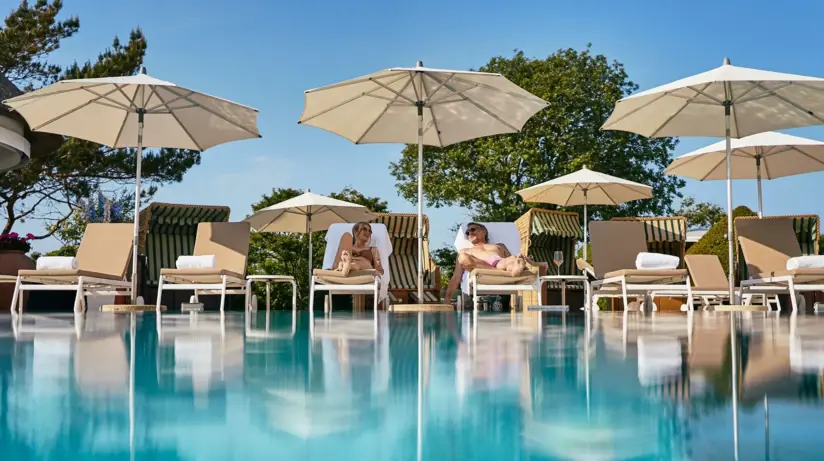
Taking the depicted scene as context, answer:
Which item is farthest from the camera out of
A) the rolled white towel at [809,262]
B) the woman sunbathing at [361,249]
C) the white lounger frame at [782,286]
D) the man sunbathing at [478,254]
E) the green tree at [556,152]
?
the green tree at [556,152]

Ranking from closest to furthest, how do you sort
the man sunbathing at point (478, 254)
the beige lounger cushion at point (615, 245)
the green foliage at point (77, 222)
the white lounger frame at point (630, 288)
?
the white lounger frame at point (630, 288)
the man sunbathing at point (478, 254)
the beige lounger cushion at point (615, 245)
the green foliage at point (77, 222)

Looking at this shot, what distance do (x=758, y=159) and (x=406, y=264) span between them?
5.31 m

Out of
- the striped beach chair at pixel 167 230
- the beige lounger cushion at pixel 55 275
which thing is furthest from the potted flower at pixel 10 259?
the beige lounger cushion at pixel 55 275

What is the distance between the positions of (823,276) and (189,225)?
8090 mm

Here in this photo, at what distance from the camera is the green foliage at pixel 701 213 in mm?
40031

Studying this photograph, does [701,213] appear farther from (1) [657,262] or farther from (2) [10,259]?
(2) [10,259]

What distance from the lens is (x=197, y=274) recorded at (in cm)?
834

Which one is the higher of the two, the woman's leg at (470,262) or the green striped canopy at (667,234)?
the green striped canopy at (667,234)

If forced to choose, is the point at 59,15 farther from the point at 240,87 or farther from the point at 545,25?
the point at 545,25

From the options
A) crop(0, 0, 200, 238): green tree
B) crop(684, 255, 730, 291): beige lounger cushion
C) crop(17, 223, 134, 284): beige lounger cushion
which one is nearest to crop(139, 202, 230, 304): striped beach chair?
crop(17, 223, 134, 284): beige lounger cushion

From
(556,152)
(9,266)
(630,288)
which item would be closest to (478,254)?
(630,288)

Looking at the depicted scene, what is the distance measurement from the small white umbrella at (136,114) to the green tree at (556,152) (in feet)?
54.9

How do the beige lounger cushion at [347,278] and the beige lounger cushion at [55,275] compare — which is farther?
the beige lounger cushion at [347,278]

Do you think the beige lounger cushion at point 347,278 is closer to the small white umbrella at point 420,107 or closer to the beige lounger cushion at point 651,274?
the small white umbrella at point 420,107
